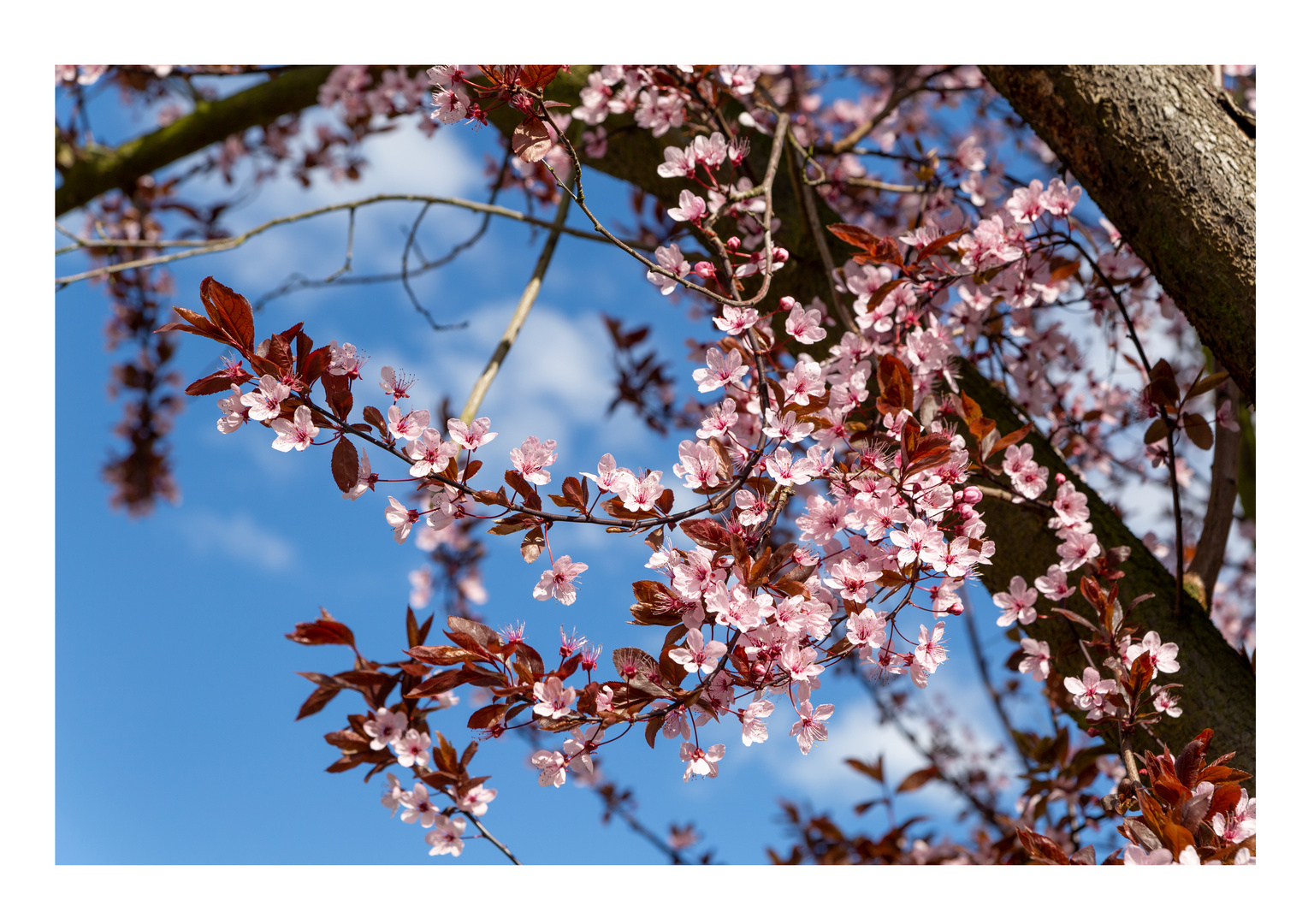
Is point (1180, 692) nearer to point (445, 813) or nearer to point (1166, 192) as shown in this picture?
point (1166, 192)

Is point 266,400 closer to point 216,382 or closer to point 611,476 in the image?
point 216,382

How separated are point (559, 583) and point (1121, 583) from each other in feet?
3.56

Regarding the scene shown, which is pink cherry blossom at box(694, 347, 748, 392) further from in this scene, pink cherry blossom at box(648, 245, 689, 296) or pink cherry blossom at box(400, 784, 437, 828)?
pink cherry blossom at box(400, 784, 437, 828)

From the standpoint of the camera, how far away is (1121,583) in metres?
1.49

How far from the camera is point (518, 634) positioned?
108cm

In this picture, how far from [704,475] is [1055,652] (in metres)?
0.80

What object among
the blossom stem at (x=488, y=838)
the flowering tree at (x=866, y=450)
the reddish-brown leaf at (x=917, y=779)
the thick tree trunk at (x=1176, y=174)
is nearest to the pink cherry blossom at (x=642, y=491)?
the flowering tree at (x=866, y=450)

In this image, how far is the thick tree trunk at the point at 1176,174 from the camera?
134cm

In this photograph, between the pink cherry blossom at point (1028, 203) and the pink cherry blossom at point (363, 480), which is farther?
the pink cherry blossom at point (1028, 203)

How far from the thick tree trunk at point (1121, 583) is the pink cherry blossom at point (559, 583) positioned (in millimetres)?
855

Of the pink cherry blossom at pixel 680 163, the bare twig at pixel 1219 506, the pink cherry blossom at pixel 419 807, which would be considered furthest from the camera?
the bare twig at pixel 1219 506

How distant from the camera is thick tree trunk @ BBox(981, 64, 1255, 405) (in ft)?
4.41

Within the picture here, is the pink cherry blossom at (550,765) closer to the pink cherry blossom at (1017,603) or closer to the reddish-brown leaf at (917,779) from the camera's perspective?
the pink cherry blossom at (1017,603)

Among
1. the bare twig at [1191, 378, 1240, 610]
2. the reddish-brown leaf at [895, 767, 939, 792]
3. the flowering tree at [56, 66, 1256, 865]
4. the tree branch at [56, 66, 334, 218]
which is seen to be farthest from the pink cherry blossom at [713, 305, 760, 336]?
the tree branch at [56, 66, 334, 218]
